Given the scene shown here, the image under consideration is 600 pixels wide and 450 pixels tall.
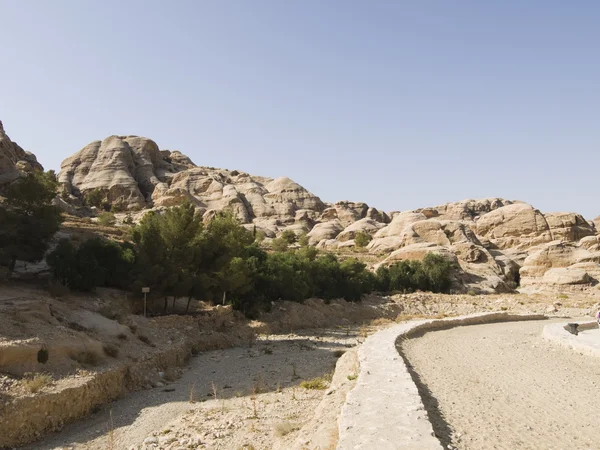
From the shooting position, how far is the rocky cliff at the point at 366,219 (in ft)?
157

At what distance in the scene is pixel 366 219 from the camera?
7988 centimetres

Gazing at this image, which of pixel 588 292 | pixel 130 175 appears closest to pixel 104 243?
pixel 588 292

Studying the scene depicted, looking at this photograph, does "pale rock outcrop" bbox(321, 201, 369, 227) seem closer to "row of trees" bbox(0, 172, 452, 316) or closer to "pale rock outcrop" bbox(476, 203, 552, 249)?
"pale rock outcrop" bbox(476, 203, 552, 249)

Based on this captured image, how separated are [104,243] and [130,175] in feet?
199

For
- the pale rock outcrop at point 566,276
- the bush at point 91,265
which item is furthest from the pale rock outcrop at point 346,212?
the bush at point 91,265

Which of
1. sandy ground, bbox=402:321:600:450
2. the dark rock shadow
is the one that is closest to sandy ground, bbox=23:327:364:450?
the dark rock shadow

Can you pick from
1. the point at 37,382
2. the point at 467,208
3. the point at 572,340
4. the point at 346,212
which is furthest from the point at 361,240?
the point at 37,382

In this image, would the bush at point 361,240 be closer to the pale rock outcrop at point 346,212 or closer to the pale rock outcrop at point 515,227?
the pale rock outcrop at point 515,227

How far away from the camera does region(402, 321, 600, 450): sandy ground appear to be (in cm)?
769

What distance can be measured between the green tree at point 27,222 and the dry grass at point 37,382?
12402mm

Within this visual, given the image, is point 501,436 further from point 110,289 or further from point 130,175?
point 130,175

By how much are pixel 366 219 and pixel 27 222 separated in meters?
62.8

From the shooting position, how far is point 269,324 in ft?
86.0

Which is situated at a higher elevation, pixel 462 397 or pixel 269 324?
pixel 462 397
